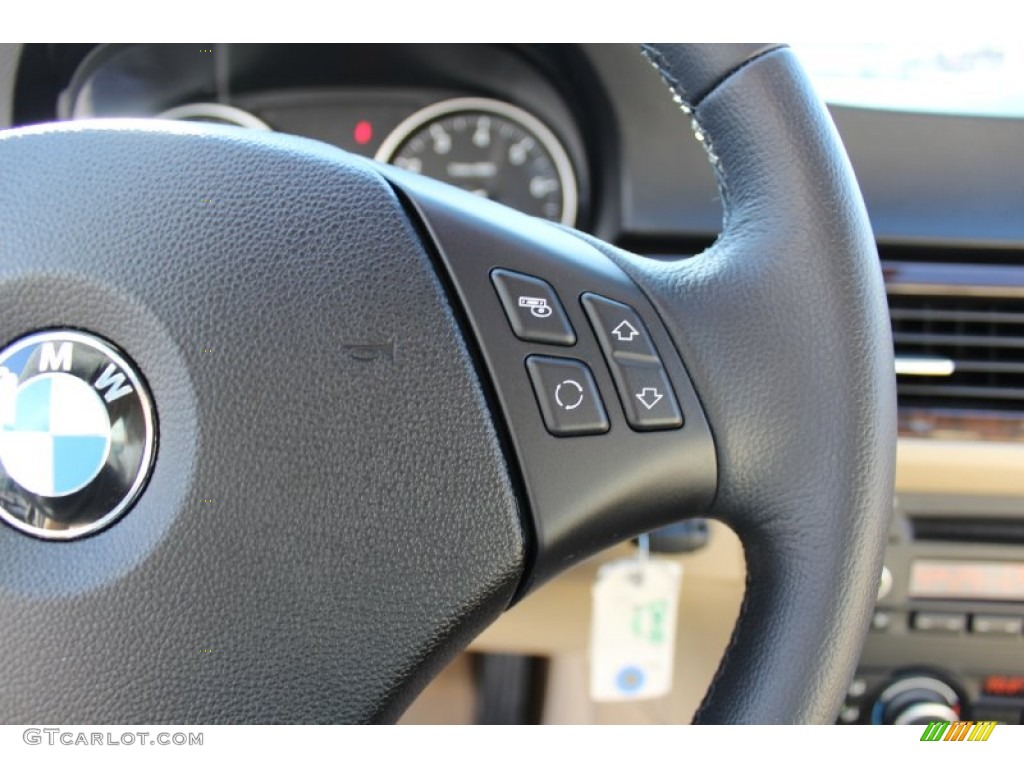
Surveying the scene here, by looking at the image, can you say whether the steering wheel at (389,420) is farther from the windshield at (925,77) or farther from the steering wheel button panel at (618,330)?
the windshield at (925,77)

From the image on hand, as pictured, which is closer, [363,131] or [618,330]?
[618,330]

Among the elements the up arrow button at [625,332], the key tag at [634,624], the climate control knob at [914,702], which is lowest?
the climate control knob at [914,702]

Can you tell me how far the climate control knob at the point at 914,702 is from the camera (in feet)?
3.80

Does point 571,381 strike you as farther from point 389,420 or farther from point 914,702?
point 914,702

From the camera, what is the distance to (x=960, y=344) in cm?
110

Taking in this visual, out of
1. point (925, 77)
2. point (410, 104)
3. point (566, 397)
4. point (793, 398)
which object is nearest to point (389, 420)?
point (566, 397)

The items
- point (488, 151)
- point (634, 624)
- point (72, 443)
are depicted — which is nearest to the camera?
point (72, 443)

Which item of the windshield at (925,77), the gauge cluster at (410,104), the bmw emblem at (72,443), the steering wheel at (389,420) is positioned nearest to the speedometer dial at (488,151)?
the gauge cluster at (410,104)

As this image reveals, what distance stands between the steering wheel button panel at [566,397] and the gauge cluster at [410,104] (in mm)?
589

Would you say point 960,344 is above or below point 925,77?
below

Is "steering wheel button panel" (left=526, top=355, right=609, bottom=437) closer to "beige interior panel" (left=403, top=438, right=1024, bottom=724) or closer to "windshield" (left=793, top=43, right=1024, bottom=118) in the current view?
"beige interior panel" (left=403, top=438, right=1024, bottom=724)

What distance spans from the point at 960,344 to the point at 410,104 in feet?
2.30

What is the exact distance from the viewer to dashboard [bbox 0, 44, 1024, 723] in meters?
1.09

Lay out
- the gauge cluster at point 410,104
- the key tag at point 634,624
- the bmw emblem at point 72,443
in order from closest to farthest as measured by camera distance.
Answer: the bmw emblem at point 72,443, the key tag at point 634,624, the gauge cluster at point 410,104
